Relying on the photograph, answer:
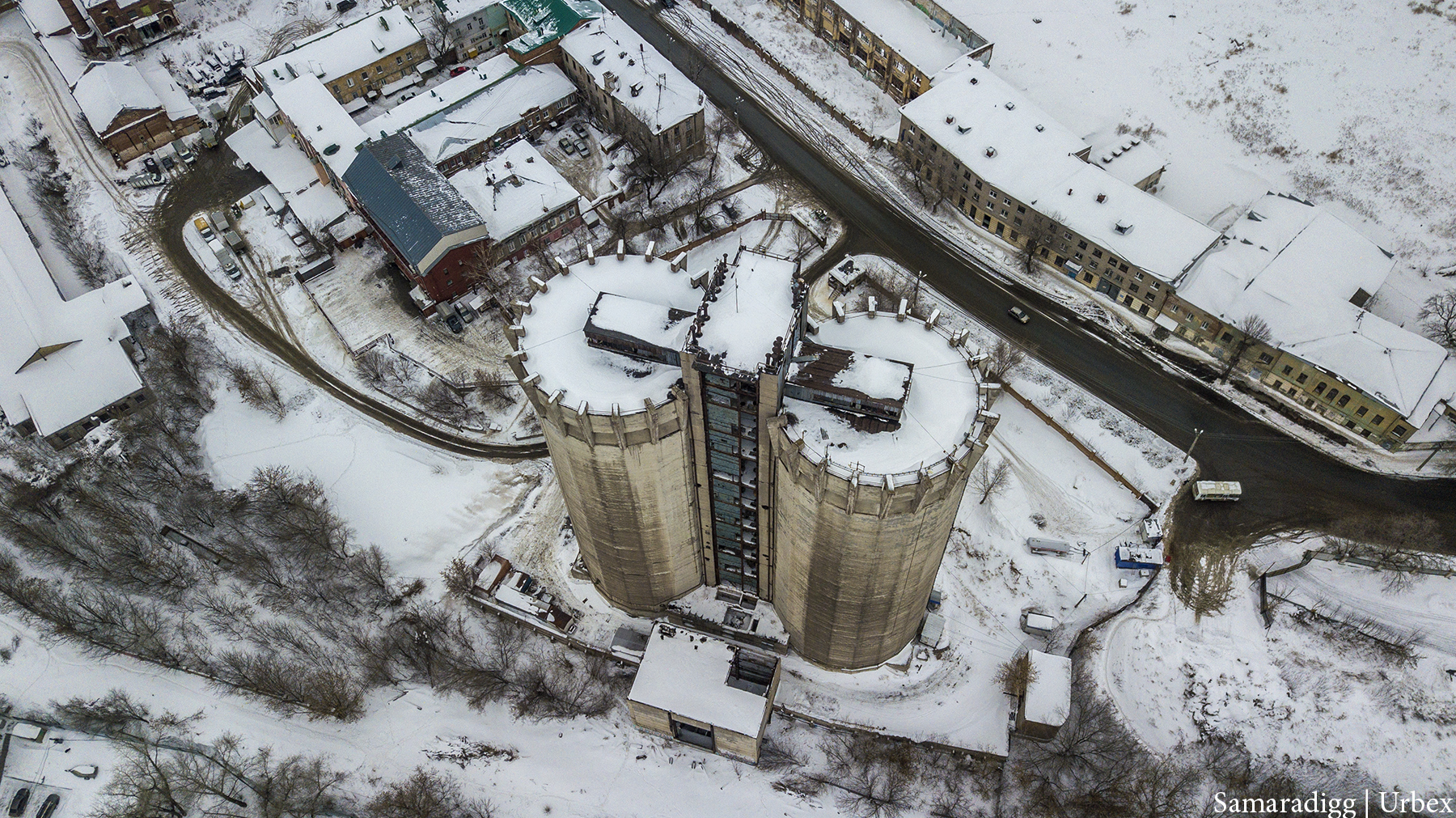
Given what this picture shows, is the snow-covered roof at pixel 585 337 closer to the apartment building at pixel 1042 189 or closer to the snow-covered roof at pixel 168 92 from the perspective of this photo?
the apartment building at pixel 1042 189

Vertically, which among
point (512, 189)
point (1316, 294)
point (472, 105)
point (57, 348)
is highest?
point (472, 105)

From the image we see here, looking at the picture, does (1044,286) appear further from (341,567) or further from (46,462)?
(46,462)

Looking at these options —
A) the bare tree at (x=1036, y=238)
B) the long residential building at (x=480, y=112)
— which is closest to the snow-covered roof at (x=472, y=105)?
the long residential building at (x=480, y=112)

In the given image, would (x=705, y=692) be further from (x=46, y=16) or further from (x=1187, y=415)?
(x=46, y=16)

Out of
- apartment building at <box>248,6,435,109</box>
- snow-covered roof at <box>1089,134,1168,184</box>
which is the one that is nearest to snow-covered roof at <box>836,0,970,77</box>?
snow-covered roof at <box>1089,134,1168,184</box>

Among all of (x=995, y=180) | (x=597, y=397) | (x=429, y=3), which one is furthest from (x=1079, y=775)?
(x=429, y=3)

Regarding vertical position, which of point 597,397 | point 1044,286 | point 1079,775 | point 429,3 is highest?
point 429,3

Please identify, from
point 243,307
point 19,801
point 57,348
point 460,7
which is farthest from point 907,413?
point 460,7

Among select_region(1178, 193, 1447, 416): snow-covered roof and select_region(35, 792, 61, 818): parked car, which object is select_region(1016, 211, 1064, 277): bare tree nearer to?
select_region(1178, 193, 1447, 416): snow-covered roof
